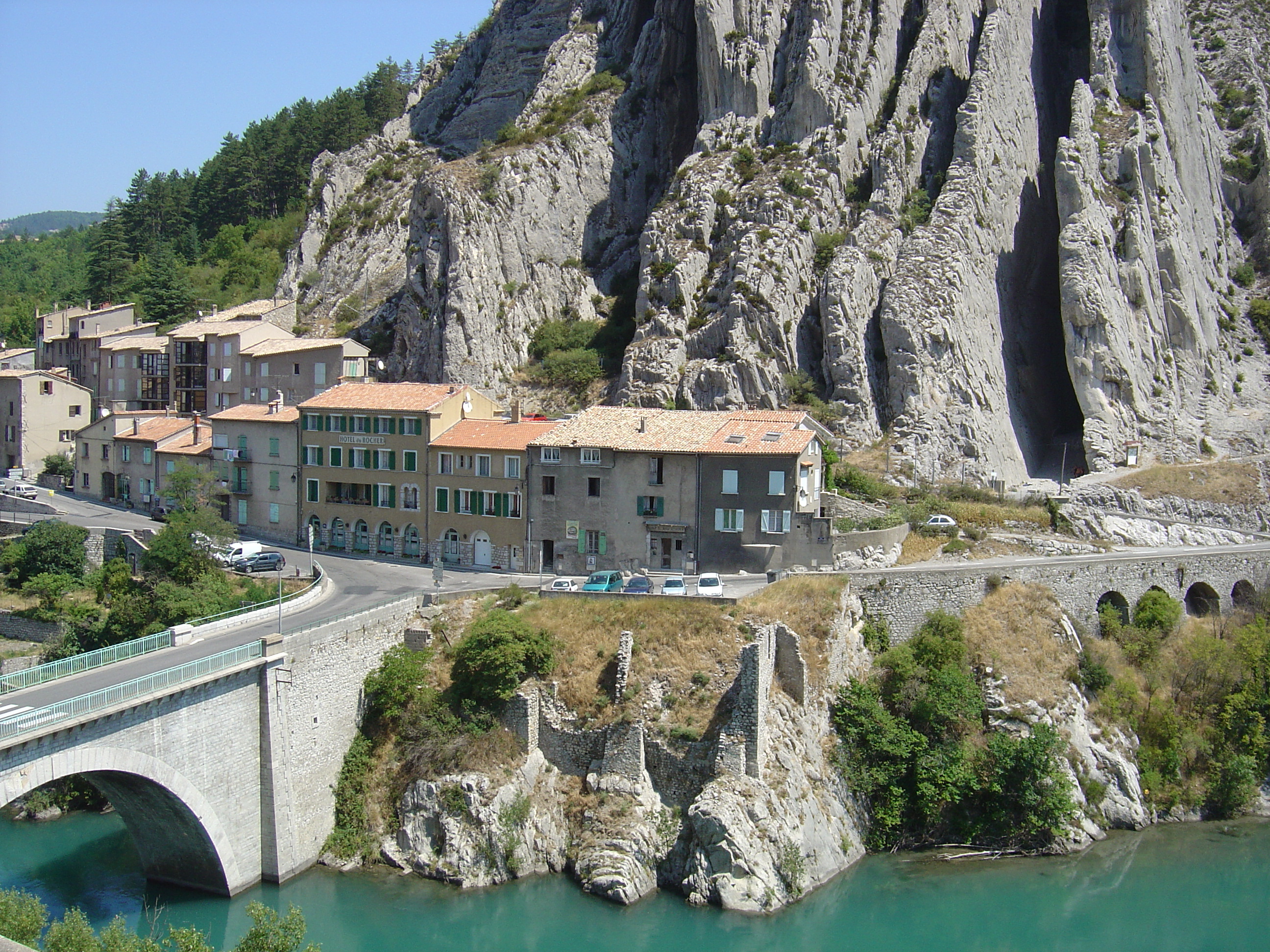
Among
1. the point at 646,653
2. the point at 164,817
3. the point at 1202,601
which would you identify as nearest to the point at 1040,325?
the point at 1202,601

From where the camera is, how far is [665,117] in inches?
3302

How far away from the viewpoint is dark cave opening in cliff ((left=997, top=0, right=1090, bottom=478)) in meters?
68.4

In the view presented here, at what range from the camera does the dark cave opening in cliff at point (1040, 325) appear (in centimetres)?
6844

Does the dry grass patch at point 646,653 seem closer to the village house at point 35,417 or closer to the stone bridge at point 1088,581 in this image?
the stone bridge at point 1088,581

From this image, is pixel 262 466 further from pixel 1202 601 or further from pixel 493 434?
pixel 1202 601

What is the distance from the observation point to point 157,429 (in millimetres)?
69062

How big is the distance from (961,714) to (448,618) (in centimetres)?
1875

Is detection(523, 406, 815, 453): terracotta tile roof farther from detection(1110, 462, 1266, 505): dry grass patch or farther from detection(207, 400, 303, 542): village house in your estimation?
detection(1110, 462, 1266, 505): dry grass patch

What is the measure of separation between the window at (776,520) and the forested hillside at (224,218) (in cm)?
6031

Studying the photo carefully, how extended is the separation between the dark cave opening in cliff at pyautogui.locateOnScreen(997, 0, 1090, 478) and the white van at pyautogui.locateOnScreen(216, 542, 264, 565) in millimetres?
41596

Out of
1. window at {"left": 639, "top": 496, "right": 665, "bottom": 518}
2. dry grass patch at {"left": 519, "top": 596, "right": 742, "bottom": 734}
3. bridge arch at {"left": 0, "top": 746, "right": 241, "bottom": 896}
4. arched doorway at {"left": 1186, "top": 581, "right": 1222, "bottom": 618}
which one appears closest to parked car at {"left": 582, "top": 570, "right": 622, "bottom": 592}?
dry grass patch at {"left": 519, "top": 596, "right": 742, "bottom": 734}

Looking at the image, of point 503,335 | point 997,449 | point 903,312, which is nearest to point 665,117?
point 503,335

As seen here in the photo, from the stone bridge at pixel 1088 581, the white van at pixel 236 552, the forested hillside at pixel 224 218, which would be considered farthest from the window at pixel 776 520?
the forested hillside at pixel 224 218

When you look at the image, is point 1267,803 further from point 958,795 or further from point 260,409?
point 260,409
